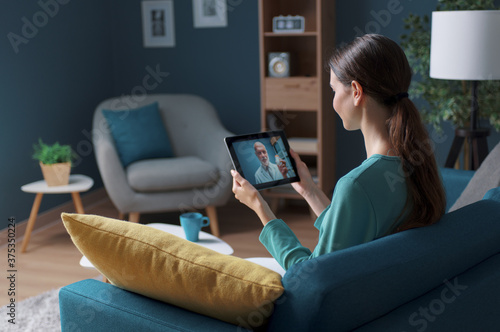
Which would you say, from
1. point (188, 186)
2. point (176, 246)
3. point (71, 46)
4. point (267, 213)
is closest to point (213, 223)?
point (188, 186)

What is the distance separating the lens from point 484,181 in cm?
257

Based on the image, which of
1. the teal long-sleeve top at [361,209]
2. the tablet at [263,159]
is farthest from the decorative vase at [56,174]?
the teal long-sleeve top at [361,209]

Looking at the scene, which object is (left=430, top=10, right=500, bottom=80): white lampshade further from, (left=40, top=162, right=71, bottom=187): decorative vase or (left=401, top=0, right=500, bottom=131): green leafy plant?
(left=40, top=162, right=71, bottom=187): decorative vase

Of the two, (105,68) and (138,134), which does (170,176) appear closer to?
(138,134)

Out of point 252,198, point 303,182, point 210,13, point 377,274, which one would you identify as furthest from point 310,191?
point 210,13

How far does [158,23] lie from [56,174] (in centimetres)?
176

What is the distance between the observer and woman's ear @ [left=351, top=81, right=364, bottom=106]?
1.58 metres

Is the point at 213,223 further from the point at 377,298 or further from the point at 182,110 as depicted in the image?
the point at 377,298

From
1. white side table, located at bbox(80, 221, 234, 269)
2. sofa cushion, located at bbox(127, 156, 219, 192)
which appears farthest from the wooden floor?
white side table, located at bbox(80, 221, 234, 269)

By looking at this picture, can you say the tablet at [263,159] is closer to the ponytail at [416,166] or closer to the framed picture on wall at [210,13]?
the ponytail at [416,166]

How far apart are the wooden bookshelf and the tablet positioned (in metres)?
2.31

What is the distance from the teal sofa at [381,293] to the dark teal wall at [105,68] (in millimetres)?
2896

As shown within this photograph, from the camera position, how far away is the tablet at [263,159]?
201 cm

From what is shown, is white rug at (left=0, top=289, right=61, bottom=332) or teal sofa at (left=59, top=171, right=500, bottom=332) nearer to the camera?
teal sofa at (left=59, top=171, right=500, bottom=332)
